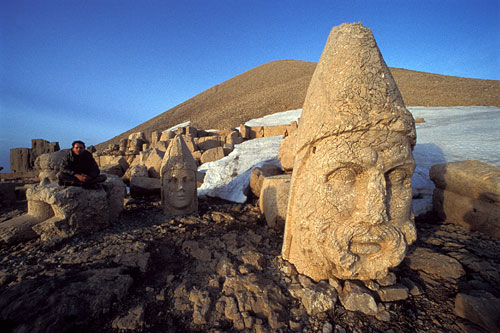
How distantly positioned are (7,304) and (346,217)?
2825 millimetres

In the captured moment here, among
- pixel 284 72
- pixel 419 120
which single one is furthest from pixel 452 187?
pixel 284 72

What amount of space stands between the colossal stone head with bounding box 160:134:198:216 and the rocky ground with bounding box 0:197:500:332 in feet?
5.06

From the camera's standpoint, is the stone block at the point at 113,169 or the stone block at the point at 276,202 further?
the stone block at the point at 113,169

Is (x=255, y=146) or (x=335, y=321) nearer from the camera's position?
(x=335, y=321)

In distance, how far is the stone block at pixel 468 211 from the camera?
274cm

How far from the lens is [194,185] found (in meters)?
4.60

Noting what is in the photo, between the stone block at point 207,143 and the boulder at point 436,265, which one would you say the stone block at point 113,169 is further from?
the boulder at point 436,265

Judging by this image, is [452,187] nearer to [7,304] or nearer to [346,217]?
[346,217]

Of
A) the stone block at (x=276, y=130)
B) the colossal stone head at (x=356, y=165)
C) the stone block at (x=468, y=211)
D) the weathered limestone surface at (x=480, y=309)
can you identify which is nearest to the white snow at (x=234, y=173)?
the colossal stone head at (x=356, y=165)

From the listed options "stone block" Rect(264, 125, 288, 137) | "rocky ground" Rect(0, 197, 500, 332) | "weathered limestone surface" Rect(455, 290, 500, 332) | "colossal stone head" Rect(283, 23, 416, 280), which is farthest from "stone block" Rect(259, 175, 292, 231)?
"stone block" Rect(264, 125, 288, 137)

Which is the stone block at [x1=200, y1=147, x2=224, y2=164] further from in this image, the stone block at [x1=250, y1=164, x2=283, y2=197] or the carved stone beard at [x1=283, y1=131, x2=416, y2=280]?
the carved stone beard at [x1=283, y1=131, x2=416, y2=280]

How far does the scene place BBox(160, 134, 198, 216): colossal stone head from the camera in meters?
4.38

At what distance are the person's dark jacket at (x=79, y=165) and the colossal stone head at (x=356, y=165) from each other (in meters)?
3.88

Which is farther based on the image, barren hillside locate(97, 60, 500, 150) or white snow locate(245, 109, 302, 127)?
barren hillside locate(97, 60, 500, 150)
